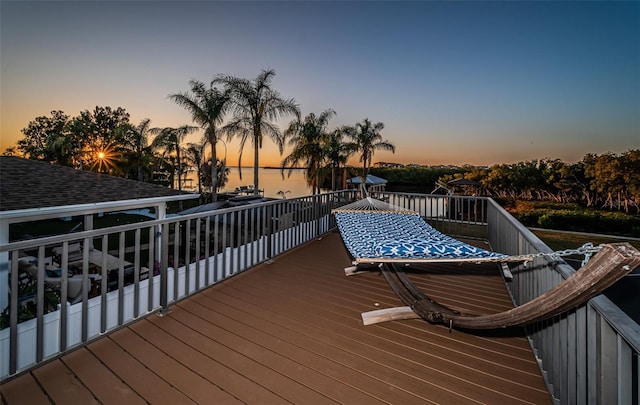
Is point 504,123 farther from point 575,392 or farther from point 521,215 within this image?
point 575,392

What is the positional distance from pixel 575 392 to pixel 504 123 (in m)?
15.4

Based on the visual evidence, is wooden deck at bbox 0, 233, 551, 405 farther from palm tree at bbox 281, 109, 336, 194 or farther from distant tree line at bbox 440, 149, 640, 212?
distant tree line at bbox 440, 149, 640, 212

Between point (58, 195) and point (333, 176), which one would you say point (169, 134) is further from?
point (58, 195)

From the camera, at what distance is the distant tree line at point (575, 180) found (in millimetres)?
16469

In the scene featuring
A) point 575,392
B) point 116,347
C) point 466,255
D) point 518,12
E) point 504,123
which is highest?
point 518,12

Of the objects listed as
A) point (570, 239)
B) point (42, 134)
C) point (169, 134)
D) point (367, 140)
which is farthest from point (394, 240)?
point (42, 134)

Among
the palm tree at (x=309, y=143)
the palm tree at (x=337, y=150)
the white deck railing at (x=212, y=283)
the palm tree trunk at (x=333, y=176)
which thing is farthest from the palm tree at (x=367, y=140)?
the white deck railing at (x=212, y=283)

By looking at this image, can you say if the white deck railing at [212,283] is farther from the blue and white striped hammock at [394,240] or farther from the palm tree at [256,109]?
the palm tree at [256,109]

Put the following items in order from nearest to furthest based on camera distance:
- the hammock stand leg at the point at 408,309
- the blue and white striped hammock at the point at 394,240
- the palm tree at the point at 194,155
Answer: the blue and white striped hammock at the point at 394,240 → the hammock stand leg at the point at 408,309 → the palm tree at the point at 194,155

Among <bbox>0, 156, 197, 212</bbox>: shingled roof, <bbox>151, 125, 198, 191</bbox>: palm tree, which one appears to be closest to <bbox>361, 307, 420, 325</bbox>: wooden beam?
<bbox>0, 156, 197, 212</bbox>: shingled roof

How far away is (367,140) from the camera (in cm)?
1548

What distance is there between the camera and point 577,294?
48.3 inches

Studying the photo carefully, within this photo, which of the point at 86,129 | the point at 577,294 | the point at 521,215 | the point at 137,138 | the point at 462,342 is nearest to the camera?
the point at 577,294

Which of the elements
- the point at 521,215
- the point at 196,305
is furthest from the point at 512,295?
the point at 521,215
